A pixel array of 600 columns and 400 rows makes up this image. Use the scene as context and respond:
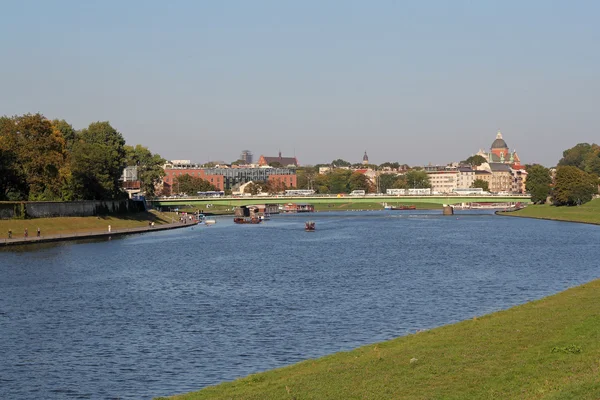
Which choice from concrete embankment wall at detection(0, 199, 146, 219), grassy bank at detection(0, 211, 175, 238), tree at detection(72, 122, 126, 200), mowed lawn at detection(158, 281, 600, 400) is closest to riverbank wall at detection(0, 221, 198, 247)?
grassy bank at detection(0, 211, 175, 238)

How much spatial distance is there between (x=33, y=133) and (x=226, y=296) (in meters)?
85.2

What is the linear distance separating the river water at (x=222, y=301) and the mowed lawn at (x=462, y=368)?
4.59m

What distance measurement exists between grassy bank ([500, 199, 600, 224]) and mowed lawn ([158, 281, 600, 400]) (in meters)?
127

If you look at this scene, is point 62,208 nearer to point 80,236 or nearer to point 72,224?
point 72,224

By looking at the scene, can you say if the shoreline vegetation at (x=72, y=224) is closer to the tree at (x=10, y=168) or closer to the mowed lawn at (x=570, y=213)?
the tree at (x=10, y=168)

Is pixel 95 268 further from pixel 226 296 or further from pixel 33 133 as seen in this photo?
pixel 33 133

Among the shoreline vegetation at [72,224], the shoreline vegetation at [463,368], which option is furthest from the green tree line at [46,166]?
the shoreline vegetation at [463,368]

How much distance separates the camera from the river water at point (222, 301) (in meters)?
34.9

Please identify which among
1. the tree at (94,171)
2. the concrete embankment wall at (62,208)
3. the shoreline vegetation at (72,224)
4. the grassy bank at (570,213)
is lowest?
the grassy bank at (570,213)

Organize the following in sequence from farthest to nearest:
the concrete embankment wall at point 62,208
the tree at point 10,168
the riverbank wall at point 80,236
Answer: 1. the tree at point 10,168
2. the concrete embankment wall at point 62,208
3. the riverbank wall at point 80,236

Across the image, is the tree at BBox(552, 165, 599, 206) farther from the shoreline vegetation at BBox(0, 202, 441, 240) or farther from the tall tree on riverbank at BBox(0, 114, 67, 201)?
the tall tree on riverbank at BBox(0, 114, 67, 201)

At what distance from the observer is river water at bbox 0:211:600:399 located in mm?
34938

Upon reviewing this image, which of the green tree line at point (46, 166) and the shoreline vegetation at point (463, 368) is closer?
the shoreline vegetation at point (463, 368)

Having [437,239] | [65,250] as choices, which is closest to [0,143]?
[65,250]
